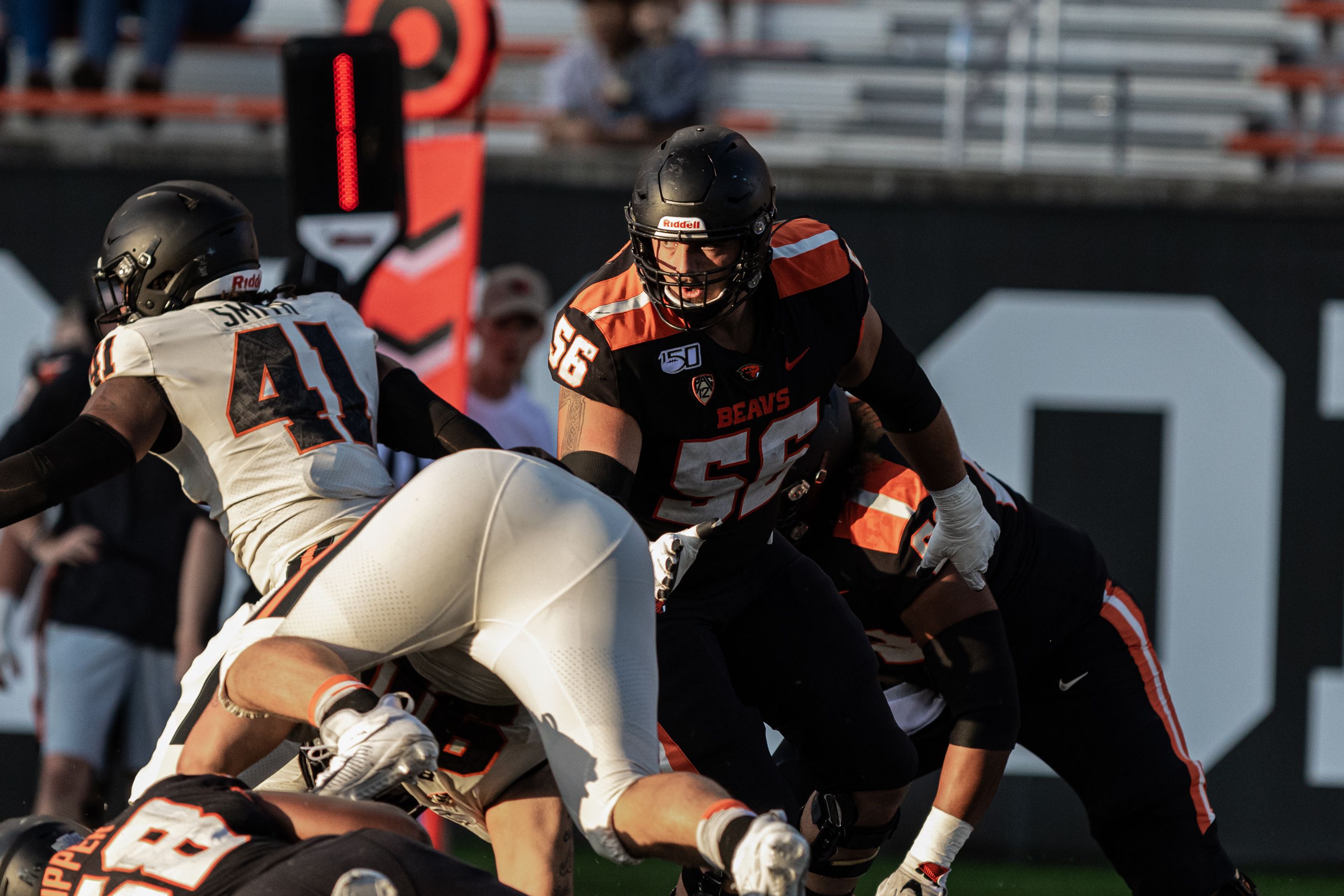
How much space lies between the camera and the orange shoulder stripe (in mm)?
3457

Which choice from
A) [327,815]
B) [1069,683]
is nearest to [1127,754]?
[1069,683]

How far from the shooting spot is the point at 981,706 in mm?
4070

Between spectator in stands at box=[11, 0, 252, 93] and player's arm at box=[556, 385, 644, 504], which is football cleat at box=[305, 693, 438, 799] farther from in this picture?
spectator in stands at box=[11, 0, 252, 93]

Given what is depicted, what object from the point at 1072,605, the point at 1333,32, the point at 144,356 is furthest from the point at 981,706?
the point at 1333,32

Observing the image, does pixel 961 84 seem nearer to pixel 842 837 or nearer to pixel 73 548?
pixel 842 837

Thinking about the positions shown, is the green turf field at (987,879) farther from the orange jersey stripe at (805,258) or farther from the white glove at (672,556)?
the orange jersey stripe at (805,258)

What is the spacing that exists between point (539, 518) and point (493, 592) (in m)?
0.16

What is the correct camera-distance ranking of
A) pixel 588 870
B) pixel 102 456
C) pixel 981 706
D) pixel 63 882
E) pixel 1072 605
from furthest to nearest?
pixel 588 870, pixel 1072 605, pixel 981 706, pixel 102 456, pixel 63 882

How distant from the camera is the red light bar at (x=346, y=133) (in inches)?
196

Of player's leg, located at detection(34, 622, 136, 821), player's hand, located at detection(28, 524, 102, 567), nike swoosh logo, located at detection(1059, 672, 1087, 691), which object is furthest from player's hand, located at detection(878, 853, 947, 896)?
player's hand, located at detection(28, 524, 102, 567)

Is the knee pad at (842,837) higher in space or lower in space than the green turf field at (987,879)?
higher

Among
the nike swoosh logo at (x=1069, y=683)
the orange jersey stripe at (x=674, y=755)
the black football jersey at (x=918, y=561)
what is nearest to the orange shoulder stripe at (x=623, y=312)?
the orange jersey stripe at (x=674, y=755)

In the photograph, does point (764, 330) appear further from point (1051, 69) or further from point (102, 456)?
point (1051, 69)

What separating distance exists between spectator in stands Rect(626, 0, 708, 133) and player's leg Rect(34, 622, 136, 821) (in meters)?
3.24
